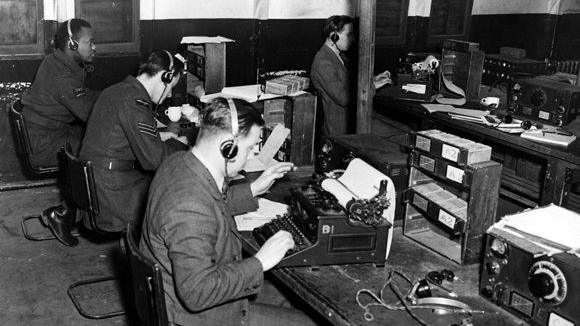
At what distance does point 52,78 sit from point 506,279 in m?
3.66

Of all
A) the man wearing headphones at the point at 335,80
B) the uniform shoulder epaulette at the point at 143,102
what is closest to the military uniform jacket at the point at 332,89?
the man wearing headphones at the point at 335,80

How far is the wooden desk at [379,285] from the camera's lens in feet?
7.41

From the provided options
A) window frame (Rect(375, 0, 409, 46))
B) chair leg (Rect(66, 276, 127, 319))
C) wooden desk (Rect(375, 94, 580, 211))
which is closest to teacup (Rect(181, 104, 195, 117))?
chair leg (Rect(66, 276, 127, 319))

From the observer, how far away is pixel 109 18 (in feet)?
18.0

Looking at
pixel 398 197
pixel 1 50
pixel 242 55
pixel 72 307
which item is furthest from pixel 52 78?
pixel 398 197

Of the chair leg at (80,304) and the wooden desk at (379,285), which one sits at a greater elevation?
the wooden desk at (379,285)

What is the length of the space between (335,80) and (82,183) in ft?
8.23

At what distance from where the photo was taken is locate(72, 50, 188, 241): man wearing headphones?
3670mm

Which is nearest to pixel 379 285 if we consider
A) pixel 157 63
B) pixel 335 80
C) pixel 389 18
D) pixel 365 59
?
pixel 365 59

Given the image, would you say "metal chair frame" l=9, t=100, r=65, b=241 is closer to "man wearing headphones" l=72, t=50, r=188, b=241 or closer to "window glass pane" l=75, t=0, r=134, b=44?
"man wearing headphones" l=72, t=50, r=188, b=241

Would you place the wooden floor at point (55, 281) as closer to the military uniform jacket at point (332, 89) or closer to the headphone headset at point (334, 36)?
the military uniform jacket at point (332, 89)

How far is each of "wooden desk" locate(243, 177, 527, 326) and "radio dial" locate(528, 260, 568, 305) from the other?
0.20 metres

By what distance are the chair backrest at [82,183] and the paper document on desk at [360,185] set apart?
4.85ft

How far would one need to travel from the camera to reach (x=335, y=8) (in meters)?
7.05
